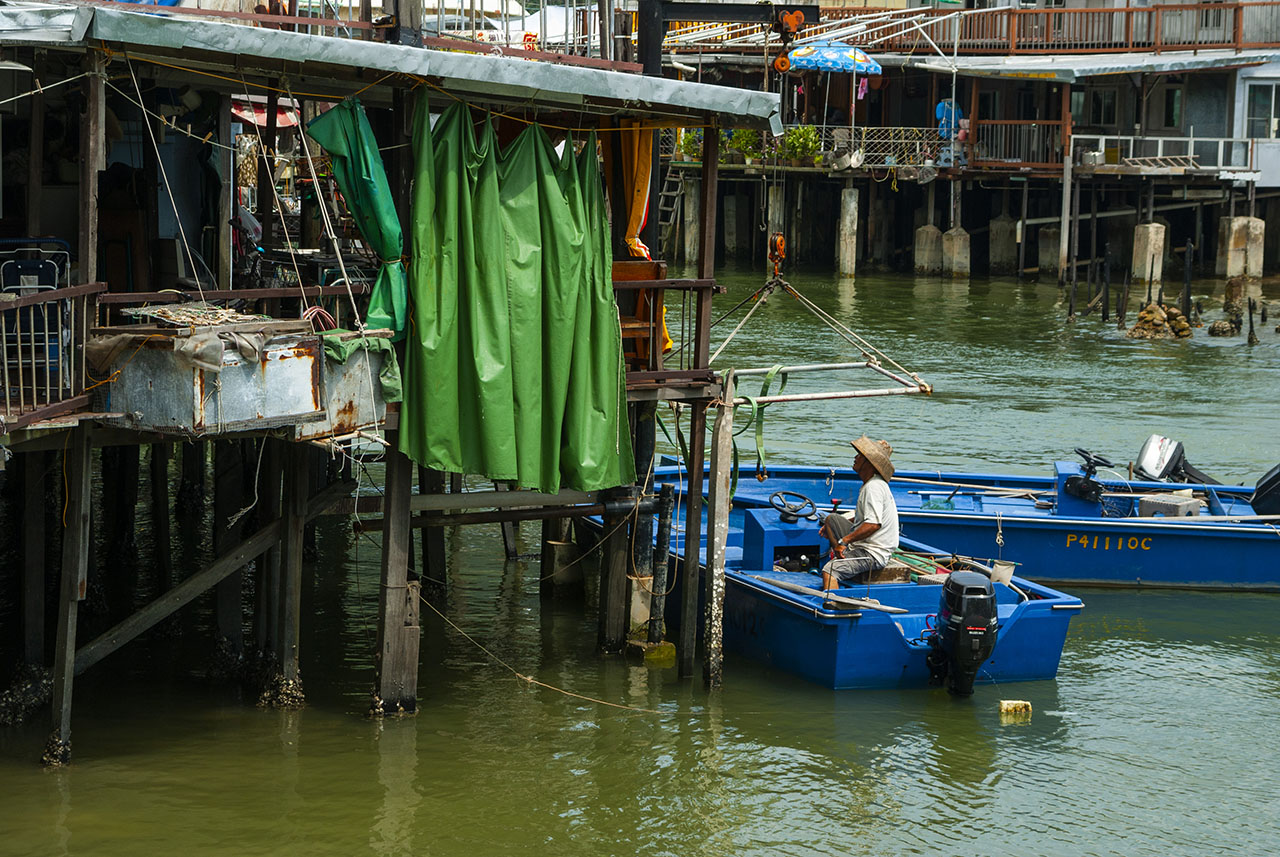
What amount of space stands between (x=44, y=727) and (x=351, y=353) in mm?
3459

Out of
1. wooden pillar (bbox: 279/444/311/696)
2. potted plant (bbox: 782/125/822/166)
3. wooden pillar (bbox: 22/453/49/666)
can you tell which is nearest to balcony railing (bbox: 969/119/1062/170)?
potted plant (bbox: 782/125/822/166)

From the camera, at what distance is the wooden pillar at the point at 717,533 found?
41.0 ft

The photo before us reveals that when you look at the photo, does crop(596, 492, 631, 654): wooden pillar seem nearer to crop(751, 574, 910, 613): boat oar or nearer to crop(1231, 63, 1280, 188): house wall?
crop(751, 574, 910, 613): boat oar

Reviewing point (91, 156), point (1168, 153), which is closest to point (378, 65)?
point (91, 156)

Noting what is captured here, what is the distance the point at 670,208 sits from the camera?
48.3 m

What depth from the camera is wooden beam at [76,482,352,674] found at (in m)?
10.6

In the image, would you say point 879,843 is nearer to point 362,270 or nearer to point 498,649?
point 498,649

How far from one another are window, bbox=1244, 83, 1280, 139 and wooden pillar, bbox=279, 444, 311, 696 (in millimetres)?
35048

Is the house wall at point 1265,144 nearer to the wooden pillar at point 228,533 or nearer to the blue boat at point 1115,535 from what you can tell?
the blue boat at point 1115,535

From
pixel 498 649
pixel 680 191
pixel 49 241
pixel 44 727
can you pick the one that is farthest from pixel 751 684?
pixel 680 191

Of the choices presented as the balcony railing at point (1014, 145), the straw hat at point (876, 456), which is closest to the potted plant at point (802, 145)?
the balcony railing at point (1014, 145)

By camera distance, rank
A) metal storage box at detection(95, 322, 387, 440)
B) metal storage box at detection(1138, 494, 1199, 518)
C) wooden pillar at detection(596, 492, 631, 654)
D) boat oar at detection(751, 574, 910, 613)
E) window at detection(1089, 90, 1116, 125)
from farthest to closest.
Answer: window at detection(1089, 90, 1116, 125)
metal storage box at detection(1138, 494, 1199, 518)
wooden pillar at detection(596, 492, 631, 654)
boat oar at detection(751, 574, 910, 613)
metal storage box at detection(95, 322, 387, 440)

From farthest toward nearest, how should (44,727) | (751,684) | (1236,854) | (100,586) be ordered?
(100,586), (751,684), (44,727), (1236,854)

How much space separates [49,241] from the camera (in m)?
10.7
